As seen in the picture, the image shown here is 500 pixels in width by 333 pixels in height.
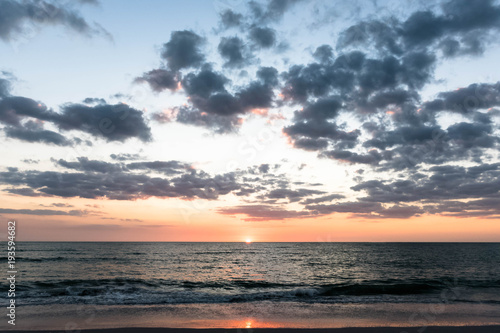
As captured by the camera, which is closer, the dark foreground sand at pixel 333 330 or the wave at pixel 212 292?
the dark foreground sand at pixel 333 330

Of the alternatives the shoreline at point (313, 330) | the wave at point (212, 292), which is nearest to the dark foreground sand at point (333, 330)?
the shoreline at point (313, 330)

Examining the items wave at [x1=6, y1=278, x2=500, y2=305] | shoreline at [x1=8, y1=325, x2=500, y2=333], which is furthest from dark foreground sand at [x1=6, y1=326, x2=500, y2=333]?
wave at [x1=6, y1=278, x2=500, y2=305]

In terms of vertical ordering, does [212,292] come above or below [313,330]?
below

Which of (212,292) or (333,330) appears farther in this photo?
(212,292)

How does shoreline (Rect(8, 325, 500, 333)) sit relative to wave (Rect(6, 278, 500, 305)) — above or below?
above

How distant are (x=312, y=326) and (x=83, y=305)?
50.6 ft

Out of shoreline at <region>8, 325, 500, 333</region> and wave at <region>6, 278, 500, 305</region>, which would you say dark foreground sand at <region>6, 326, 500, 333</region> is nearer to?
shoreline at <region>8, 325, 500, 333</region>

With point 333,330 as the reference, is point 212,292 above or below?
below

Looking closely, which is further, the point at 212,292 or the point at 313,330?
the point at 212,292

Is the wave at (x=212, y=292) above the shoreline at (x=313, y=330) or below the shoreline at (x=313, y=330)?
below

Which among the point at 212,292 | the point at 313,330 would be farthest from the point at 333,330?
the point at 212,292

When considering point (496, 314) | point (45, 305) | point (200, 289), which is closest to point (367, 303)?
point (496, 314)

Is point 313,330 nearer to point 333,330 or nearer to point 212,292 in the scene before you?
point 333,330

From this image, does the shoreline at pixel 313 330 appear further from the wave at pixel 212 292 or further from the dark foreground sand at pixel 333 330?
the wave at pixel 212 292
